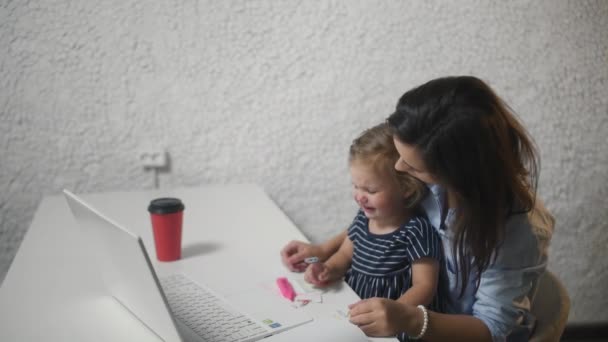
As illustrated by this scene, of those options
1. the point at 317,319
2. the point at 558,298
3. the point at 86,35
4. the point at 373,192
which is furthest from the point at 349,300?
the point at 86,35

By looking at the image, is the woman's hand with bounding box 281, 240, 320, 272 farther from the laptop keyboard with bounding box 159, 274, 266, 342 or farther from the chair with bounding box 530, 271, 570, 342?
the chair with bounding box 530, 271, 570, 342

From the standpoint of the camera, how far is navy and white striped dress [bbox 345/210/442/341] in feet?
3.54

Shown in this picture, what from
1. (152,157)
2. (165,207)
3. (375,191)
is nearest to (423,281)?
Answer: (375,191)

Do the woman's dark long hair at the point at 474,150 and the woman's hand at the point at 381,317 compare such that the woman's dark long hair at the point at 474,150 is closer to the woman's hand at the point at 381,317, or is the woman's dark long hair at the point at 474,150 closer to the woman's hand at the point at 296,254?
the woman's hand at the point at 381,317

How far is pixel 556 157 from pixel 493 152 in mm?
1147

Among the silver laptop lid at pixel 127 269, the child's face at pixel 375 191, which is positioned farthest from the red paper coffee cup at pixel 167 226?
the child's face at pixel 375 191

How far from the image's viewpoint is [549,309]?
95 centimetres

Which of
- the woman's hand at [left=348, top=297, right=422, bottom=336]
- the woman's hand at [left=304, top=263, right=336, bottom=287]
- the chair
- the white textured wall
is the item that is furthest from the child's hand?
the white textured wall

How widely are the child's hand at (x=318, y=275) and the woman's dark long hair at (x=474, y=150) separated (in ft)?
0.87

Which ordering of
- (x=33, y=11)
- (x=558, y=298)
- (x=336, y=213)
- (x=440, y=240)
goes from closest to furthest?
(x=558, y=298)
(x=440, y=240)
(x=33, y=11)
(x=336, y=213)

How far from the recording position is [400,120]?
0.92m

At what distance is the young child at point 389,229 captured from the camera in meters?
1.07

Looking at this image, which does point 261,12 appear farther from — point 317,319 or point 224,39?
point 317,319

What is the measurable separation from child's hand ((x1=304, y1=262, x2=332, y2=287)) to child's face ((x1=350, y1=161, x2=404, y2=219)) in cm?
21
